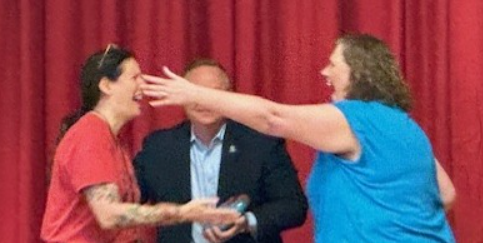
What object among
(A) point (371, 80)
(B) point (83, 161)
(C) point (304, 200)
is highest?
(A) point (371, 80)

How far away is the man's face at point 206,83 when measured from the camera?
2764 mm

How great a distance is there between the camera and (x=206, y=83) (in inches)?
110

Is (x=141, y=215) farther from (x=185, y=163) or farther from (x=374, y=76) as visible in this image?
(x=374, y=76)

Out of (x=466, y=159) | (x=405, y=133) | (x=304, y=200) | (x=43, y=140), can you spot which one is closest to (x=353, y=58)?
(x=405, y=133)

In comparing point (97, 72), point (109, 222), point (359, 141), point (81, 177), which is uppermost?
point (97, 72)

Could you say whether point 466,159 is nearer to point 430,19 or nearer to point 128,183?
point 430,19

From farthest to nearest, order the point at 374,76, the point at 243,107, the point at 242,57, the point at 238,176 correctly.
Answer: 1. the point at 242,57
2. the point at 238,176
3. the point at 374,76
4. the point at 243,107

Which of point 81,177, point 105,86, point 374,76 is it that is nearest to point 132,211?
point 81,177

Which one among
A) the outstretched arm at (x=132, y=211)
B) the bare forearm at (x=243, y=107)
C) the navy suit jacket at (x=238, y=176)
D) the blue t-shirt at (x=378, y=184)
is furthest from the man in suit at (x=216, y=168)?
the bare forearm at (x=243, y=107)

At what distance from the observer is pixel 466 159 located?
116 inches

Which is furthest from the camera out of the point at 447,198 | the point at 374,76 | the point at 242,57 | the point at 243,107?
the point at 242,57

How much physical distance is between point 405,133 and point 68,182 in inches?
31.0

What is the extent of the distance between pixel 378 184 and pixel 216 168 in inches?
27.5

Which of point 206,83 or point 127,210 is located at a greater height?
point 206,83
